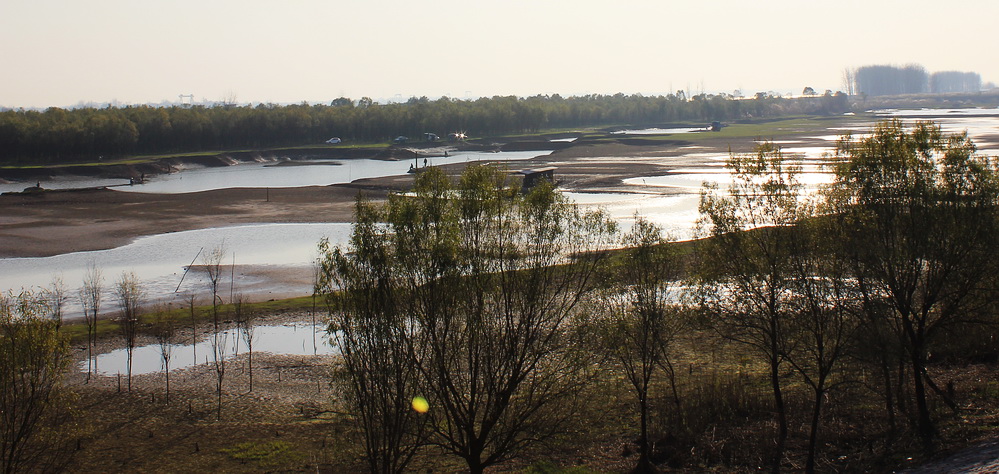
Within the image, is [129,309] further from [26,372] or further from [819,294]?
[819,294]

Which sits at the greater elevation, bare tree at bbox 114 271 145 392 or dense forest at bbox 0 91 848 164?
dense forest at bbox 0 91 848 164

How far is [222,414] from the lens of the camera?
2942cm

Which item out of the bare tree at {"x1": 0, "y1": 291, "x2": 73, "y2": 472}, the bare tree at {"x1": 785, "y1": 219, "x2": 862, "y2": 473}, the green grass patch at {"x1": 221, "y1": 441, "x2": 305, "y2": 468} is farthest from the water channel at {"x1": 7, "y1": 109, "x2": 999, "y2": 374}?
the bare tree at {"x1": 0, "y1": 291, "x2": 73, "y2": 472}

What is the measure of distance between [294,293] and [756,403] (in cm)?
2787

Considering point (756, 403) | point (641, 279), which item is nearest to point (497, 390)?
point (641, 279)

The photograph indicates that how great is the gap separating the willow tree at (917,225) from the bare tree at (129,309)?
25.9 meters

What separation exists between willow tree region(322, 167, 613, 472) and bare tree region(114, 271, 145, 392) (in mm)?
16783

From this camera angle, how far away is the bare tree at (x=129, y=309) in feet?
106

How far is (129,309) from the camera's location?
1357 inches

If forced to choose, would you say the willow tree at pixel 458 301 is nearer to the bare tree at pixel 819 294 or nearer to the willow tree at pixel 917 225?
the bare tree at pixel 819 294

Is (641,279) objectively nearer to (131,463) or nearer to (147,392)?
(131,463)

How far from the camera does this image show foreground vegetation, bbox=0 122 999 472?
1880 cm

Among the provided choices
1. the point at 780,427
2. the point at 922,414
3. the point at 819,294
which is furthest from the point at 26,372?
the point at 922,414

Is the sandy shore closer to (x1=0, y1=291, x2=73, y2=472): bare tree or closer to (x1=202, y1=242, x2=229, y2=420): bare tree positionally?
(x1=202, y1=242, x2=229, y2=420): bare tree
